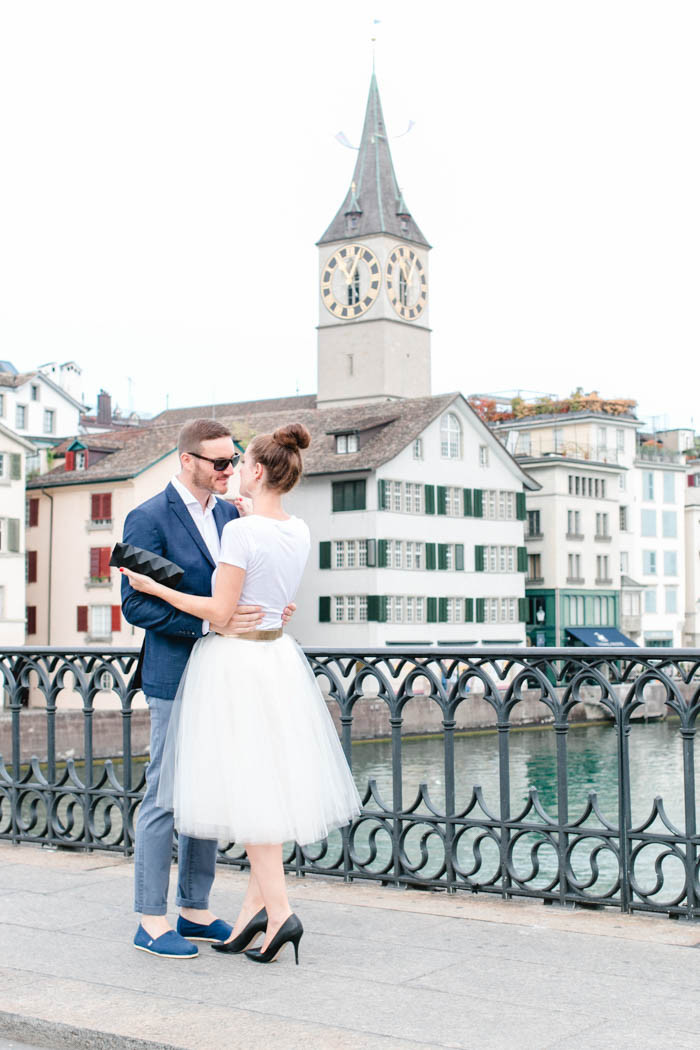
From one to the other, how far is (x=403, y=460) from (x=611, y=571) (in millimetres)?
18386

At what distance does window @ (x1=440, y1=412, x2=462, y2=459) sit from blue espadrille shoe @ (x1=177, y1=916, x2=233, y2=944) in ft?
182

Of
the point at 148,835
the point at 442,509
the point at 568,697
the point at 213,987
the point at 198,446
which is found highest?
the point at 442,509

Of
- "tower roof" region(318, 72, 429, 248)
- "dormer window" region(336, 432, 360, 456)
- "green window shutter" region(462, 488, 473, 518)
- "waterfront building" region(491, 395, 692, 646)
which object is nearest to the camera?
"dormer window" region(336, 432, 360, 456)

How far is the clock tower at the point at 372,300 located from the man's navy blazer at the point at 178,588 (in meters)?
77.7

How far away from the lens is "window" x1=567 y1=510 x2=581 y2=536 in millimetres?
Result: 69938

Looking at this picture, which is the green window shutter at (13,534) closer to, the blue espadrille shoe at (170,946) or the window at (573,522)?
the window at (573,522)

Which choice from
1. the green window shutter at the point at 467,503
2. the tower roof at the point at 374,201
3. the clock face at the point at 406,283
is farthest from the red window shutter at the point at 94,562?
the tower roof at the point at 374,201

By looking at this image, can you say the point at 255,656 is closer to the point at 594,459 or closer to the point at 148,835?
the point at 148,835

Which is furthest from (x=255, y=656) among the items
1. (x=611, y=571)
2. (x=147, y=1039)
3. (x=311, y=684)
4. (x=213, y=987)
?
(x=611, y=571)

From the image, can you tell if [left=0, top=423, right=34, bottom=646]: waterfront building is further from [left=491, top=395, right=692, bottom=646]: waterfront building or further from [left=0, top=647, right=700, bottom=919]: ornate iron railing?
[left=0, top=647, right=700, bottom=919]: ornate iron railing

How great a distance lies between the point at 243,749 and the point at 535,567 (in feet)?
213

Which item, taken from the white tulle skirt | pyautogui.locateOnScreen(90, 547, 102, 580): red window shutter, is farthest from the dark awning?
the white tulle skirt

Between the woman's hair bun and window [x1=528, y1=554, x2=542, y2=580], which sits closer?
the woman's hair bun

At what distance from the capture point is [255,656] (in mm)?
4902
